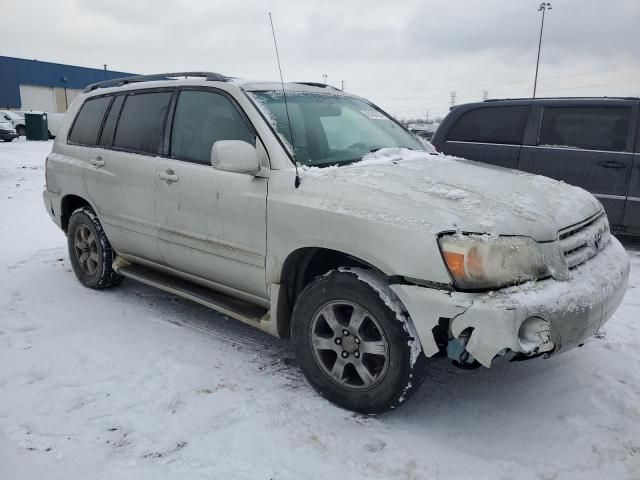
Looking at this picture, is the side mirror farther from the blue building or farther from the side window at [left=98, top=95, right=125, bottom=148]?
the blue building

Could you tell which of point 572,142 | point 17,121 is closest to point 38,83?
point 17,121

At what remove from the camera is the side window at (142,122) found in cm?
388

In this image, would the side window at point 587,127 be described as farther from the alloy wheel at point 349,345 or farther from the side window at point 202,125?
the alloy wheel at point 349,345

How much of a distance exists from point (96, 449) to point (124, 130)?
260 cm

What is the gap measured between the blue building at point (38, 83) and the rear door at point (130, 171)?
44688 mm

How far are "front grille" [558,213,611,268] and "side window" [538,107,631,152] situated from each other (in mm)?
3348

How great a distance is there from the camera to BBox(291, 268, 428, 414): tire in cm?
252

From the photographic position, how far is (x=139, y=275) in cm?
407

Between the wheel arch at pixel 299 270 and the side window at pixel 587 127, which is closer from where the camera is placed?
the wheel arch at pixel 299 270

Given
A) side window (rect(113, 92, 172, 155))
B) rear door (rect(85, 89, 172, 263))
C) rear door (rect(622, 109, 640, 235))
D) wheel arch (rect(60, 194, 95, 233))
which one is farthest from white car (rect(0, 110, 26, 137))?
rear door (rect(622, 109, 640, 235))

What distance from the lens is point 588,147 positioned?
5.99 m

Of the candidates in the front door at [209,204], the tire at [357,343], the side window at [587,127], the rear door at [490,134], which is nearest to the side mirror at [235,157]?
the front door at [209,204]

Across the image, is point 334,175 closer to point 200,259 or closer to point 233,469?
point 200,259

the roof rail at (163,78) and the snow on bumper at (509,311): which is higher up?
the roof rail at (163,78)
